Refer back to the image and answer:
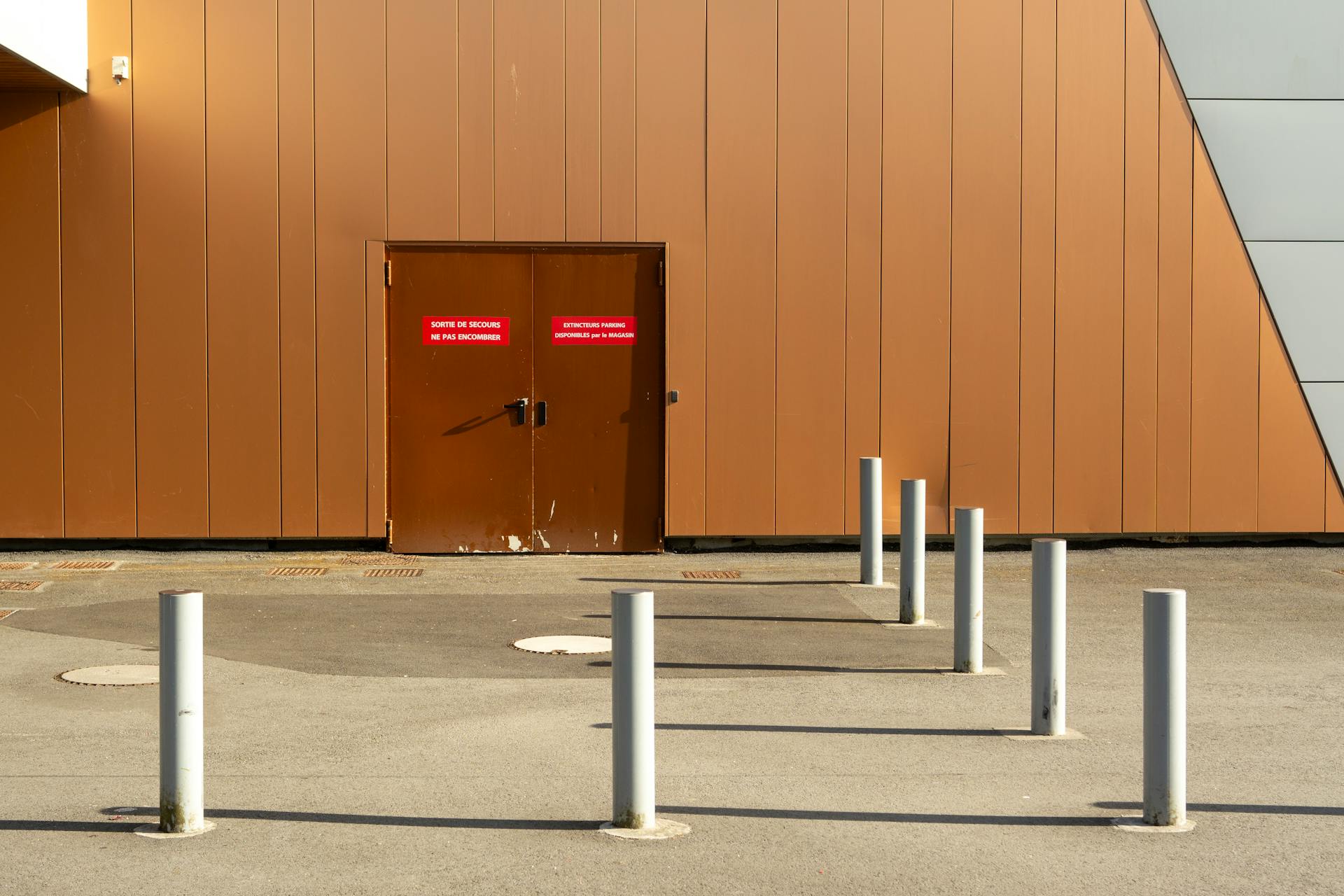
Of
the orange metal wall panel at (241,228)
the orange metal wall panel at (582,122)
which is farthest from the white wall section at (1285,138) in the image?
the orange metal wall panel at (241,228)

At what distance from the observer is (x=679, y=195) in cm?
1364

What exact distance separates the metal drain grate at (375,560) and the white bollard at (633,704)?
26.3ft

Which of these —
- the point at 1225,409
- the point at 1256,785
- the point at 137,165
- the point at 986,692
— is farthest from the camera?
the point at 1225,409

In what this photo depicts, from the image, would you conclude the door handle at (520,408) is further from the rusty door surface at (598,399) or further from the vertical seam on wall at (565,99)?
the vertical seam on wall at (565,99)

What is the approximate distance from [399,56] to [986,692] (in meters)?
8.47

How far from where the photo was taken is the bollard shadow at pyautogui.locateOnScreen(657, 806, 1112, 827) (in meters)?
5.34

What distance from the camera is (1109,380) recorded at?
45.9ft

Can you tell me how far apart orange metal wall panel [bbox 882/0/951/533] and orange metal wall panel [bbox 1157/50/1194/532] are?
6.72ft

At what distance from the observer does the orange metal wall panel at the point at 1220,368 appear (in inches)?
552

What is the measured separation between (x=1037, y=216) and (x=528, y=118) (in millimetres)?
4816

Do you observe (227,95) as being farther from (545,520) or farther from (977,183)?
(977,183)

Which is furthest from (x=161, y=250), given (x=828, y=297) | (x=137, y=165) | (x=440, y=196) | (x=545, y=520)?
(x=828, y=297)

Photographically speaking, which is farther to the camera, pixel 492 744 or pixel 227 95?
pixel 227 95

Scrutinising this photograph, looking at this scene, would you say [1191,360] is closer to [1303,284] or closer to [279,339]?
[1303,284]
